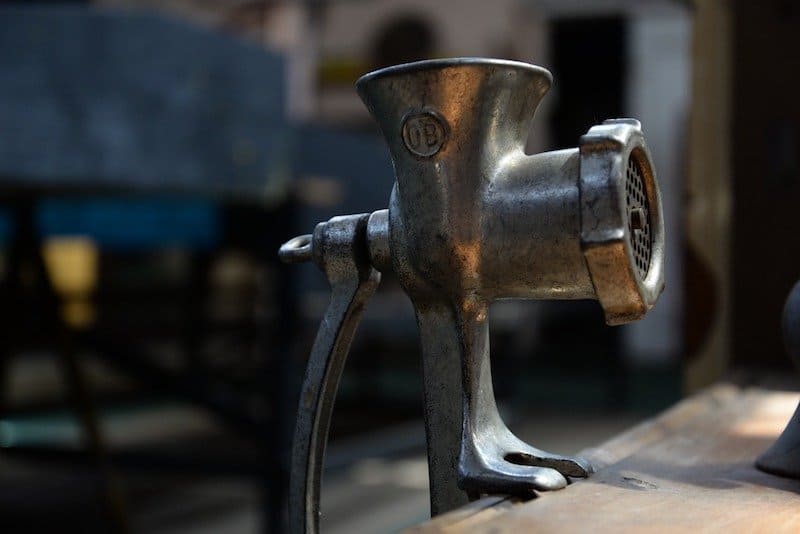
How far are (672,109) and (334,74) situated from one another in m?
3.19

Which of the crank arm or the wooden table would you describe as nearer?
the wooden table

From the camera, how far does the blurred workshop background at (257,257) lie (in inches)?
63.9

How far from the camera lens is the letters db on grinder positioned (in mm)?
668

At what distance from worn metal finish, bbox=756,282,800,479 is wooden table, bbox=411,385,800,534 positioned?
0.01 metres

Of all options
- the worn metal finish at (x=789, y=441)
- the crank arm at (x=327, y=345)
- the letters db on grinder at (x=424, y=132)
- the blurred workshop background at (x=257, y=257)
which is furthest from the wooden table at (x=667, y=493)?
the blurred workshop background at (x=257, y=257)

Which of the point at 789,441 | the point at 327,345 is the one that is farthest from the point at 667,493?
the point at 327,345

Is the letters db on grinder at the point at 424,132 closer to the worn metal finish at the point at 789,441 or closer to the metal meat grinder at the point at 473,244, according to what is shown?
the metal meat grinder at the point at 473,244

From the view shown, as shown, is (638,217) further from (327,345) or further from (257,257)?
(257,257)

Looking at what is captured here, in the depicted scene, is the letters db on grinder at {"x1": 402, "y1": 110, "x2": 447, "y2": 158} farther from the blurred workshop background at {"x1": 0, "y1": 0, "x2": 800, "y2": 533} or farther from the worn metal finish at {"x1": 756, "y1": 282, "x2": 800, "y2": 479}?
the blurred workshop background at {"x1": 0, "y1": 0, "x2": 800, "y2": 533}

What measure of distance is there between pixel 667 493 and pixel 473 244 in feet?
0.76

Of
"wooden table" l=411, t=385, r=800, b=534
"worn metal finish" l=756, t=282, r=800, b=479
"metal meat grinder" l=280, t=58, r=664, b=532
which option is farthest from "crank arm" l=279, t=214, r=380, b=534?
"worn metal finish" l=756, t=282, r=800, b=479

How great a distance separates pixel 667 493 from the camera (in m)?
0.71

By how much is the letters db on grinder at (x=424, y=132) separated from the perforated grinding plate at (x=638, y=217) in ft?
0.42

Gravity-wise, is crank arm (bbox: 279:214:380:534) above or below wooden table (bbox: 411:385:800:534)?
above
